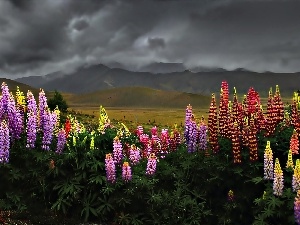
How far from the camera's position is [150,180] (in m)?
10.1

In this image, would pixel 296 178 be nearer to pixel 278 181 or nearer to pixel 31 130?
pixel 278 181

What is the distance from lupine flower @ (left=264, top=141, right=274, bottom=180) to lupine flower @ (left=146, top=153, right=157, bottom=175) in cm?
253

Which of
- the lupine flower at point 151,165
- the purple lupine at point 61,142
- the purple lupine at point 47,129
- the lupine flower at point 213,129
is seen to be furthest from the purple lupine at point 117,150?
the lupine flower at point 213,129

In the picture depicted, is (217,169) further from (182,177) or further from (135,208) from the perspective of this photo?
(135,208)

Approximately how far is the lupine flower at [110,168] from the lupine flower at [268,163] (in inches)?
130

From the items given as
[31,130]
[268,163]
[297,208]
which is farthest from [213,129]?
[31,130]

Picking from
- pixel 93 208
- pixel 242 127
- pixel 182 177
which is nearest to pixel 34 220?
pixel 93 208

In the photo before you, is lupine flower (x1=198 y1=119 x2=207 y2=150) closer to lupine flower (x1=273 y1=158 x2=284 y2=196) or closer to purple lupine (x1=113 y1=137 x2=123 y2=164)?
purple lupine (x1=113 y1=137 x2=123 y2=164)

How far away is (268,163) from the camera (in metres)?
9.25

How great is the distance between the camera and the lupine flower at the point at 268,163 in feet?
30.2

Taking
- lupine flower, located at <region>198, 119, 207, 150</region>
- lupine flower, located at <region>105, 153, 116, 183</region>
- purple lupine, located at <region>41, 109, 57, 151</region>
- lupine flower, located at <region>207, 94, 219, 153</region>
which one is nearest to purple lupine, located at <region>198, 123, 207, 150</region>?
lupine flower, located at <region>198, 119, 207, 150</region>

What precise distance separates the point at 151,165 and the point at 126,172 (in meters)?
0.69

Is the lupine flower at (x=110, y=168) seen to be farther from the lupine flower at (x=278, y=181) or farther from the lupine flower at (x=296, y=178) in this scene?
the lupine flower at (x=296, y=178)

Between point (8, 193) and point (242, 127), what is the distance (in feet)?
19.3
